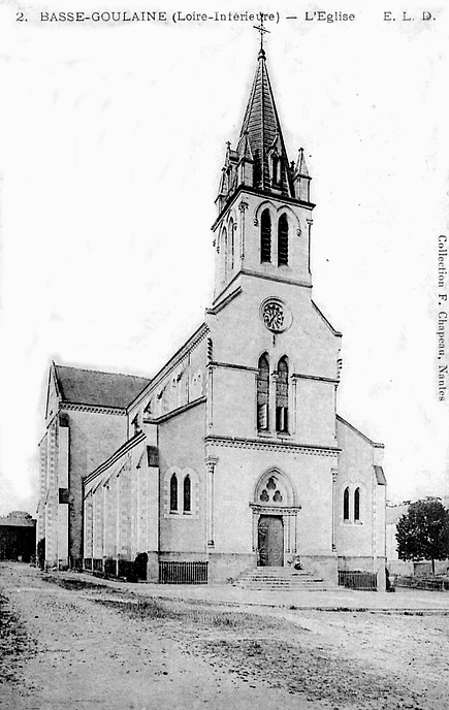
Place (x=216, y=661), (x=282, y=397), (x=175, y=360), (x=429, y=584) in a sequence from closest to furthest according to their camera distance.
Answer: (x=216, y=661), (x=429, y=584), (x=282, y=397), (x=175, y=360)

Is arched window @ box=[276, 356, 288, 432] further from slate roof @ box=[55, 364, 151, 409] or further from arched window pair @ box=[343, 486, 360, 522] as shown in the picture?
slate roof @ box=[55, 364, 151, 409]

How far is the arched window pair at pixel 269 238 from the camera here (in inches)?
1070

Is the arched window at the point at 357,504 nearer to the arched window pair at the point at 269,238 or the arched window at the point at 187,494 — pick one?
the arched window at the point at 187,494

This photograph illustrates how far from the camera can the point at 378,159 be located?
628 inches

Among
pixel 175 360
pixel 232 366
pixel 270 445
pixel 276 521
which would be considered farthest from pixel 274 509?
pixel 175 360

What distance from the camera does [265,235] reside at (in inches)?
1072

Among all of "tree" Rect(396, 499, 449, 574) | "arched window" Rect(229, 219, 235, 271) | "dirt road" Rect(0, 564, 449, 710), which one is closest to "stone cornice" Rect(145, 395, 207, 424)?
"arched window" Rect(229, 219, 235, 271)

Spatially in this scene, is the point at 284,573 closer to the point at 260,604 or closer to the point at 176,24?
the point at 260,604

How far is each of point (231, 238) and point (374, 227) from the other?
11.7m

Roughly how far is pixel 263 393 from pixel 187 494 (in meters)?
4.86

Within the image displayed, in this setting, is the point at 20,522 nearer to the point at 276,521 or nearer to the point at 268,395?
the point at 276,521

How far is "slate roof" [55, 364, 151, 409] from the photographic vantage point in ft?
Answer: 129

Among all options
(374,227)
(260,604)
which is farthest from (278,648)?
(374,227)

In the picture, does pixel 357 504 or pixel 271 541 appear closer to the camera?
pixel 271 541
